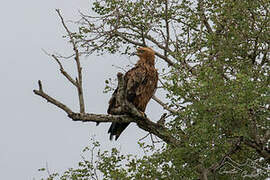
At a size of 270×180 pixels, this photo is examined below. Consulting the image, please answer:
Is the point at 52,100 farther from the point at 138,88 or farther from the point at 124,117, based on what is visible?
the point at 138,88

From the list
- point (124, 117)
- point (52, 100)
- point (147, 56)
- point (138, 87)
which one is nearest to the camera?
point (52, 100)

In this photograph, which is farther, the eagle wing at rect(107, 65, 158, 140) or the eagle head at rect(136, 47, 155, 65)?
the eagle head at rect(136, 47, 155, 65)

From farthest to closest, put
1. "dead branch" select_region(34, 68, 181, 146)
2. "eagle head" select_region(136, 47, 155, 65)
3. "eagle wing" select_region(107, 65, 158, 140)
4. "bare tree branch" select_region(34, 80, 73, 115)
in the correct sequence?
"eagle head" select_region(136, 47, 155, 65)
"eagle wing" select_region(107, 65, 158, 140)
"dead branch" select_region(34, 68, 181, 146)
"bare tree branch" select_region(34, 80, 73, 115)

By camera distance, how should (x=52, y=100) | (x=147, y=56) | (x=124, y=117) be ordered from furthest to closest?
(x=147, y=56), (x=124, y=117), (x=52, y=100)

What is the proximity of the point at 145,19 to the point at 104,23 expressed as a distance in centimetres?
110

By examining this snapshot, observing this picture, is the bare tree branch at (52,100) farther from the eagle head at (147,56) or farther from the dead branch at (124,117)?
the eagle head at (147,56)

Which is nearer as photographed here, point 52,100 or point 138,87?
point 52,100

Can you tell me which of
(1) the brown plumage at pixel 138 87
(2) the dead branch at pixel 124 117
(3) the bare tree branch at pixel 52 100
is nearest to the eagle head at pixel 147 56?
(1) the brown plumage at pixel 138 87

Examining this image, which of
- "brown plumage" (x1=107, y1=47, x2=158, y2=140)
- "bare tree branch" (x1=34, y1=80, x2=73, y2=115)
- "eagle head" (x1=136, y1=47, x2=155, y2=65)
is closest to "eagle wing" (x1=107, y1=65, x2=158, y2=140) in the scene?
"brown plumage" (x1=107, y1=47, x2=158, y2=140)

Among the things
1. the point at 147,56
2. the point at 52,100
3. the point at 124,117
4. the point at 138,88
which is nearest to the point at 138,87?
the point at 138,88

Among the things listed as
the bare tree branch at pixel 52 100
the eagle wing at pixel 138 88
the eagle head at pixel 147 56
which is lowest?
the bare tree branch at pixel 52 100

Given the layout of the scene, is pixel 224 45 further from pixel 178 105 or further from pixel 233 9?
pixel 178 105

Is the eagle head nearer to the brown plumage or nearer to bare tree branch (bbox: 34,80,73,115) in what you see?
the brown plumage

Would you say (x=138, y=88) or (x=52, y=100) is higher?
(x=138, y=88)
